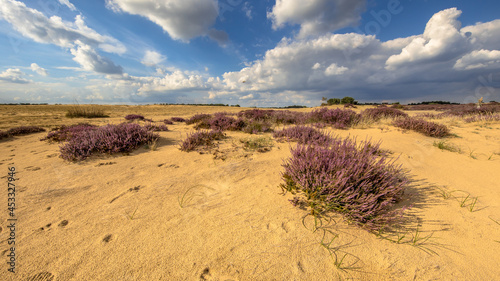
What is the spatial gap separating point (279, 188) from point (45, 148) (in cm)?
639

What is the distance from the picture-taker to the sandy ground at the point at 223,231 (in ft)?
5.09

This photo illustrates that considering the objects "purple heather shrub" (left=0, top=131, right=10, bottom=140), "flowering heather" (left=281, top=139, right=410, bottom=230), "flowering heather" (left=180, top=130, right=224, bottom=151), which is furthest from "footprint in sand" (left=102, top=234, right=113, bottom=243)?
"purple heather shrub" (left=0, top=131, right=10, bottom=140)

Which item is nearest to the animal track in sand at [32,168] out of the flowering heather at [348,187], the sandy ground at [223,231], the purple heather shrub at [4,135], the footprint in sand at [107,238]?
the sandy ground at [223,231]

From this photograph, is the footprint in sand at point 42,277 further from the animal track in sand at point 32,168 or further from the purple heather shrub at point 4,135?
the purple heather shrub at point 4,135

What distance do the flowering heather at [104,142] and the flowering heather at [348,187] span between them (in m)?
4.08

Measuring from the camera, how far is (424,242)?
1847 millimetres

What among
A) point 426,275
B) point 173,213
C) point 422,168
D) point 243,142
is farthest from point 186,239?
point 422,168

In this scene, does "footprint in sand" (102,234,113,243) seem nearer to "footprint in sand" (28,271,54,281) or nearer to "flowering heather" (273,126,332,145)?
"footprint in sand" (28,271,54,281)

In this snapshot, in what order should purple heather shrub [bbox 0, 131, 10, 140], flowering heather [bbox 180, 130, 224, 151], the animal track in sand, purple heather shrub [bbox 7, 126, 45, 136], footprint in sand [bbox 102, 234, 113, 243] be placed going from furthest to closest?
1. purple heather shrub [bbox 7, 126, 45, 136]
2. purple heather shrub [bbox 0, 131, 10, 140]
3. flowering heather [bbox 180, 130, 224, 151]
4. the animal track in sand
5. footprint in sand [bbox 102, 234, 113, 243]

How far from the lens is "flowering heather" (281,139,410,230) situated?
2.04 meters

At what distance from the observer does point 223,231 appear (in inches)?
75.7

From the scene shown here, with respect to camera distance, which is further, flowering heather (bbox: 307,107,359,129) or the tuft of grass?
flowering heather (bbox: 307,107,359,129)

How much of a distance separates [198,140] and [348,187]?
379cm

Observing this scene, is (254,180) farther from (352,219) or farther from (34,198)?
(34,198)
